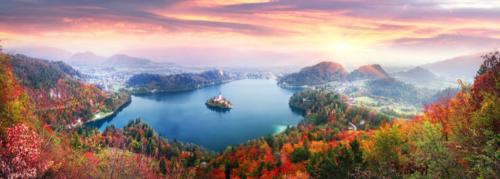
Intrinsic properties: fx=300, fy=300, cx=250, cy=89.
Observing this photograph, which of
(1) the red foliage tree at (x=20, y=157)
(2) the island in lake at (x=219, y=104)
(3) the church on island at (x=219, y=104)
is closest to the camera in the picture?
(1) the red foliage tree at (x=20, y=157)

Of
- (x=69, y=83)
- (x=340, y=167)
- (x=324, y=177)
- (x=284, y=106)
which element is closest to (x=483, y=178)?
(x=340, y=167)

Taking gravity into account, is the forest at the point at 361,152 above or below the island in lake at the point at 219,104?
above

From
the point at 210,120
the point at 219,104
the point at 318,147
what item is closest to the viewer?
the point at 318,147

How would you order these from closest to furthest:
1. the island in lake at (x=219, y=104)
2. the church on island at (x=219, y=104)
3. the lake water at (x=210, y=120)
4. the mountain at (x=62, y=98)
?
the lake water at (x=210, y=120) < the mountain at (x=62, y=98) < the island in lake at (x=219, y=104) < the church on island at (x=219, y=104)

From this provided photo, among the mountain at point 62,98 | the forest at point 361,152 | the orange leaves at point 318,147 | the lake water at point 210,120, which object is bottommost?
the lake water at point 210,120

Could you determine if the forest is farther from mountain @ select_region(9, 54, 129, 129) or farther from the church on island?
the church on island

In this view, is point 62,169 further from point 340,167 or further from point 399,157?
point 399,157

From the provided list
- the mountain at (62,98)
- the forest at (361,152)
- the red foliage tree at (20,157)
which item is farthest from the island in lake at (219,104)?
the red foliage tree at (20,157)

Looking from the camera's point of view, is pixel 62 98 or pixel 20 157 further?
pixel 62 98

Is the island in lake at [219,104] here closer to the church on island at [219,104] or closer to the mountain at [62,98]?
the church on island at [219,104]

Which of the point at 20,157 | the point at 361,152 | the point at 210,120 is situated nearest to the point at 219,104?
the point at 210,120

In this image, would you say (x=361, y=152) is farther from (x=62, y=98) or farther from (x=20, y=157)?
(x=62, y=98)
